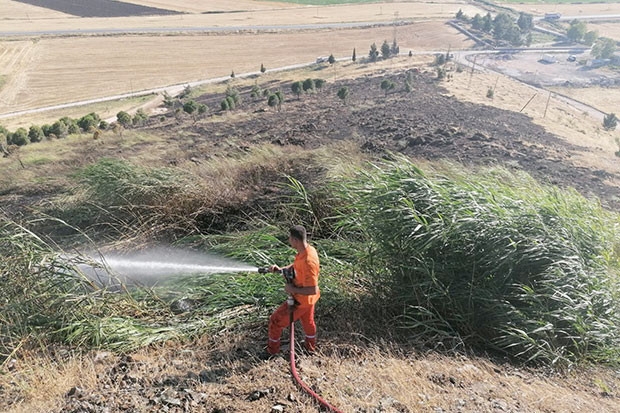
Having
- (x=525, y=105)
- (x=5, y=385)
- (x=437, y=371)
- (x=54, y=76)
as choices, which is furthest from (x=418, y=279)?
(x=54, y=76)

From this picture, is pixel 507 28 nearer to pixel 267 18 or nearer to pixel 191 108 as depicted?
pixel 267 18

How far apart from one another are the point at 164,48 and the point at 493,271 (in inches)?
2073

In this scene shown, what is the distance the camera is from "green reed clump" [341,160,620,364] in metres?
4.76

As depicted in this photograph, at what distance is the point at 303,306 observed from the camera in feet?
14.3

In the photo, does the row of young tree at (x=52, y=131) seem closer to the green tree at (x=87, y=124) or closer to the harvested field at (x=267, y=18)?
the green tree at (x=87, y=124)

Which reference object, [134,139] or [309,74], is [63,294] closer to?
[134,139]

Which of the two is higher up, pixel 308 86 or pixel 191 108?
pixel 191 108

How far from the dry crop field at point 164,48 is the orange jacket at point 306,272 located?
33954 millimetres

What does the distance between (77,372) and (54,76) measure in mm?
44990

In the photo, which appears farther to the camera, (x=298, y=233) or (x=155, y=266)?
(x=155, y=266)

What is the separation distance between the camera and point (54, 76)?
41656mm

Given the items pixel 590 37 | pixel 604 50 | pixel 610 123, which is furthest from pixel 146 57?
pixel 590 37

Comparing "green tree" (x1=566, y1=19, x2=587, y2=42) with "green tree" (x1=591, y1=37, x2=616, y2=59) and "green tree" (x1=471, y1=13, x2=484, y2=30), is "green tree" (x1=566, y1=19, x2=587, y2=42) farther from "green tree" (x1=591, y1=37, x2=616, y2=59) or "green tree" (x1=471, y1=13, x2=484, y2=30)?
"green tree" (x1=471, y1=13, x2=484, y2=30)

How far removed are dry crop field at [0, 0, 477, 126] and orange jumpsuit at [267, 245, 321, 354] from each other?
3385 cm
